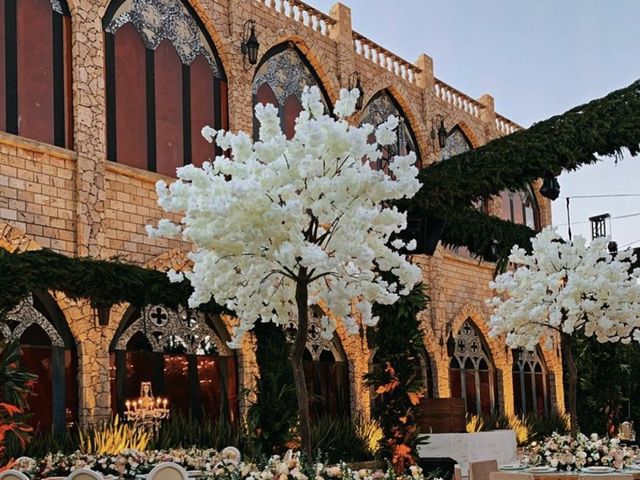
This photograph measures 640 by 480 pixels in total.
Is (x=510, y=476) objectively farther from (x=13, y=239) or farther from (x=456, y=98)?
(x=456, y=98)

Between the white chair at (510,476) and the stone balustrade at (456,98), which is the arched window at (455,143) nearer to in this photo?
the stone balustrade at (456,98)

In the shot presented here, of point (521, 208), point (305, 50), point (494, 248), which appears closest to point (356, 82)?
point (305, 50)

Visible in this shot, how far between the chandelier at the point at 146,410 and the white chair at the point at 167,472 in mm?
4514

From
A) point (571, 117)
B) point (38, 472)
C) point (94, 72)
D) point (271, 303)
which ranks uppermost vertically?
point (94, 72)

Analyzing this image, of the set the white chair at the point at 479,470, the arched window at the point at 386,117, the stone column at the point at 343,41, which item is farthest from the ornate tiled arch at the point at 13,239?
the arched window at the point at 386,117

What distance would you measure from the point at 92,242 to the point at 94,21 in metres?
3.29

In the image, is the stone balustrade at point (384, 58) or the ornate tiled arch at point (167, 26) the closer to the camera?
the ornate tiled arch at point (167, 26)

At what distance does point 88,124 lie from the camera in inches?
553

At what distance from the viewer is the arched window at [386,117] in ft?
69.0

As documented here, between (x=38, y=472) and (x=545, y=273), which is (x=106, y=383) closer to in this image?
(x=38, y=472)

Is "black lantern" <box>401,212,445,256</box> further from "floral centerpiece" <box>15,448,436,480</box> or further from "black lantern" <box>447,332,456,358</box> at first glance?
"black lantern" <box>447,332,456,358</box>

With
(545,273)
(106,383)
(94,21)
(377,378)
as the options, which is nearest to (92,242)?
(106,383)

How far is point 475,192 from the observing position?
1155cm

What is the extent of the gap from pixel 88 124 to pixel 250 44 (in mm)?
4073
